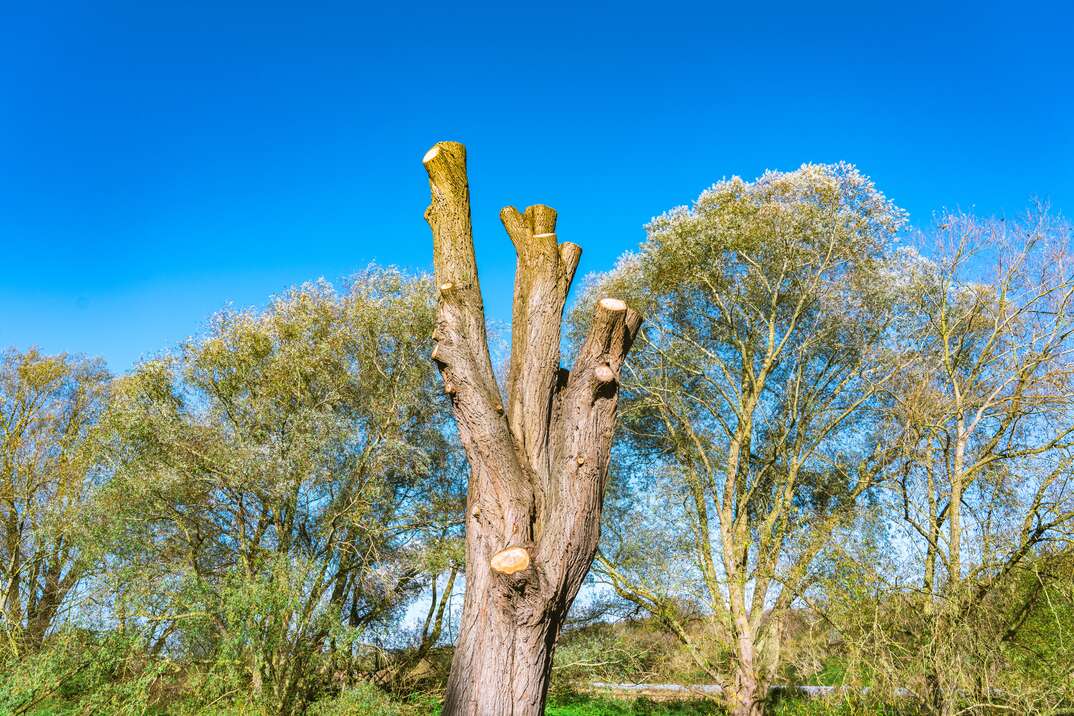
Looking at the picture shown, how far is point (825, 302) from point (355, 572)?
9934mm

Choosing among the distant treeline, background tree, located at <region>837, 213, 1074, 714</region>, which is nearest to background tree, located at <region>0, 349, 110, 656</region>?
the distant treeline

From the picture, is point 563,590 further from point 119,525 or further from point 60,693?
point 119,525

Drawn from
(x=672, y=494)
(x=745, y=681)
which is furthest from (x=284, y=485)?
(x=745, y=681)

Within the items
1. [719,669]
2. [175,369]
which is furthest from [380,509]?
[719,669]

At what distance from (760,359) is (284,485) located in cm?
936

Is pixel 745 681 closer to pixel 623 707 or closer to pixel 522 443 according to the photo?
pixel 623 707

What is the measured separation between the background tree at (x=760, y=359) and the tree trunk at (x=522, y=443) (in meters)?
6.93

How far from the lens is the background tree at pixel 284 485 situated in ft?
32.5

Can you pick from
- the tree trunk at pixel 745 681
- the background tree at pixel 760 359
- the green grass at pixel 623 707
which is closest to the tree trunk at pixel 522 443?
the background tree at pixel 760 359

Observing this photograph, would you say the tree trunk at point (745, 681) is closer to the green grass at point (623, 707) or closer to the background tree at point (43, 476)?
the green grass at point (623, 707)

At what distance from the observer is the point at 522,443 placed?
5828mm

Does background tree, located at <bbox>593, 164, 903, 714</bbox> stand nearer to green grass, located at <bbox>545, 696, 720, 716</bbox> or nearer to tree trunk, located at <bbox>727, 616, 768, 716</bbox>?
tree trunk, located at <bbox>727, 616, 768, 716</bbox>

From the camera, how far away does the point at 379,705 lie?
955 centimetres

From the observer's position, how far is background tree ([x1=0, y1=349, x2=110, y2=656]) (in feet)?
37.2
